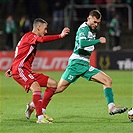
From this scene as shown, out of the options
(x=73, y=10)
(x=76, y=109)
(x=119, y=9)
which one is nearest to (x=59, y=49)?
(x=73, y=10)

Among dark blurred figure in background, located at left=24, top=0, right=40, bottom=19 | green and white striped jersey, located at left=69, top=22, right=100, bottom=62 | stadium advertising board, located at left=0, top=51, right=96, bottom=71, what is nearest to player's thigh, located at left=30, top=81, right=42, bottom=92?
green and white striped jersey, located at left=69, top=22, right=100, bottom=62

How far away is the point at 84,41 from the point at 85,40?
1.4 inches

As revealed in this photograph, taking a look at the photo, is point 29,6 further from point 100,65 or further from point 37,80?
point 37,80

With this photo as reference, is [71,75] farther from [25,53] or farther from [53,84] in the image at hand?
[25,53]

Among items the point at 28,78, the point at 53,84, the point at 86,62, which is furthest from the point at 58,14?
the point at 28,78

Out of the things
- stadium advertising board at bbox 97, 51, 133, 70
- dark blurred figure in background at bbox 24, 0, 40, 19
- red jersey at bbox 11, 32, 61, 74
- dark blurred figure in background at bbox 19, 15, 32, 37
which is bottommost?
stadium advertising board at bbox 97, 51, 133, 70

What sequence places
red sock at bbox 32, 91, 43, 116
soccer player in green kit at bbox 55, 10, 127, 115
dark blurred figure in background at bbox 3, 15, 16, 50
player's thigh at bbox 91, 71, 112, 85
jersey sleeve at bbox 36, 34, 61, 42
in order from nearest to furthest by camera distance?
jersey sleeve at bbox 36, 34, 61, 42 → red sock at bbox 32, 91, 43, 116 → soccer player in green kit at bbox 55, 10, 127, 115 → player's thigh at bbox 91, 71, 112, 85 → dark blurred figure in background at bbox 3, 15, 16, 50

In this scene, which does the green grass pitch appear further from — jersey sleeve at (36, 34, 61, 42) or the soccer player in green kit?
jersey sleeve at (36, 34, 61, 42)

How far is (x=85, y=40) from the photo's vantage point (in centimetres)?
1057

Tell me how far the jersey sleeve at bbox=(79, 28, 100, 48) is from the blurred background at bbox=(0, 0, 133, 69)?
14.8 metres

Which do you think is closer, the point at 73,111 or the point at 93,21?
the point at 93,21

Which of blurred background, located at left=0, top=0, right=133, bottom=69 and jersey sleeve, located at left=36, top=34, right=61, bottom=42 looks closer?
jersey sleeve, located at left=36, top=34, right=61, bottom=42

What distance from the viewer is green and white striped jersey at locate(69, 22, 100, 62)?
1052cm

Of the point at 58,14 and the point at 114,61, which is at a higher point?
the point at 58,14
